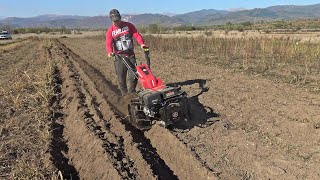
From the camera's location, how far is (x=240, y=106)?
8453 mm

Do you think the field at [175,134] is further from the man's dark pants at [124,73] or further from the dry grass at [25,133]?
the man's dark pants at [124,73]

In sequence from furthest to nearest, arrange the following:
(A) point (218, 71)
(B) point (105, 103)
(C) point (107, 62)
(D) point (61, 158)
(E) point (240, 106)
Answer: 1. (C) point (107, 62)
2. (A) point (218, 71)
3. (B) point (105, 103)
4. (E) point (240, 106)
5. (D) point (61, 158)

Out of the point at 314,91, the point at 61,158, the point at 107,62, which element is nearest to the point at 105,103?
the point at 61,158

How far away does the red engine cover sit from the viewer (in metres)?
7.52

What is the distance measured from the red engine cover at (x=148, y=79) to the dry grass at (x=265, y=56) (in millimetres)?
4609

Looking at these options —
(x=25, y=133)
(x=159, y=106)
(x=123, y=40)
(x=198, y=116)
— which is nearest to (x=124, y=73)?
(x=123, y=40)

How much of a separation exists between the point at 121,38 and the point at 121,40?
0.04 meters

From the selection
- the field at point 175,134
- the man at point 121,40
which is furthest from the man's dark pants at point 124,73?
the field at point 175,134

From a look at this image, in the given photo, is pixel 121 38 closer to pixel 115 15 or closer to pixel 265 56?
pixel 115 15

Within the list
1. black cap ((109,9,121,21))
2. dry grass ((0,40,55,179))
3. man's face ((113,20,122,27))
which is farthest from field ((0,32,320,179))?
black cap ((109,9,121,21))

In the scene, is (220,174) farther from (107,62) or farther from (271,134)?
(107,62)

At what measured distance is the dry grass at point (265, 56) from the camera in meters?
12.8

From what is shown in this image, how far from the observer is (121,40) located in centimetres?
907

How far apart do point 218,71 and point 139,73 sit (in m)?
6.14
